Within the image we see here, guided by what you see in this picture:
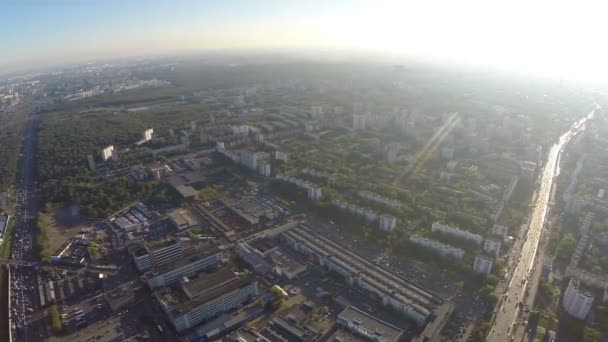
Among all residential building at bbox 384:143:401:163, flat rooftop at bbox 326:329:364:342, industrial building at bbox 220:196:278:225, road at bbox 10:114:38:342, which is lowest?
road at bbox 10:114:38:342

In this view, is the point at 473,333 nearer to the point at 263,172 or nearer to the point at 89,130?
the point at 263,172

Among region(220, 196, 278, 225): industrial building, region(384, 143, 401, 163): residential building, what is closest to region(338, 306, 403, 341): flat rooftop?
region(220, 196, 278, 225): industrial building

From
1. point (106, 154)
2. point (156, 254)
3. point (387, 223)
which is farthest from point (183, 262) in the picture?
point (106, 154)

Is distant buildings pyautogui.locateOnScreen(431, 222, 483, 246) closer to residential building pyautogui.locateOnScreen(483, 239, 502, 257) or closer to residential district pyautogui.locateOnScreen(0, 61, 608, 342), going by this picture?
residential district pyautogui.locateOnScreen(0, 61, 608, 342)

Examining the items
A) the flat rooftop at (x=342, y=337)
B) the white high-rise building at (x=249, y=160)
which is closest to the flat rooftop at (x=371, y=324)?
the flat rooftop at (x=342, y=337)

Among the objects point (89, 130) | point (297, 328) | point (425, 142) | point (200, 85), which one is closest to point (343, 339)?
point (297, 328)
